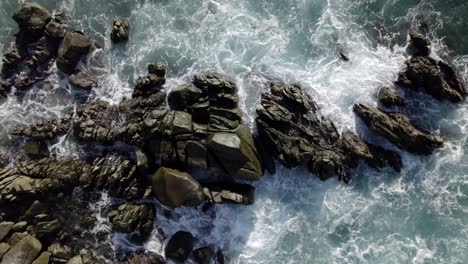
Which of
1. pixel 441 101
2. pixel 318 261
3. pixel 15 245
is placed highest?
pixel 441 101

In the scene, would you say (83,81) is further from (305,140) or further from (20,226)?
(305,140)

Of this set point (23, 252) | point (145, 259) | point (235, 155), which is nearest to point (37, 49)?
point (23, 252)

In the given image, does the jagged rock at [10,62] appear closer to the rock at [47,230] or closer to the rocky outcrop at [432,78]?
the rock at [47,230]

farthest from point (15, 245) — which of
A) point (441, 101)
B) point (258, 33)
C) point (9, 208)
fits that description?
point (441, 101)

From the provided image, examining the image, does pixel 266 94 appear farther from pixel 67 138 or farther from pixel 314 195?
pixel 67 138

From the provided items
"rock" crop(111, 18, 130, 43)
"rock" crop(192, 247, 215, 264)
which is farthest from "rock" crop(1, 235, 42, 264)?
"rock" crop(111, 18, 130, 43)

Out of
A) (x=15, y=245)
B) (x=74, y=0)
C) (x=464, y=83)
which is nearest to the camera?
(x=15, y=245)
